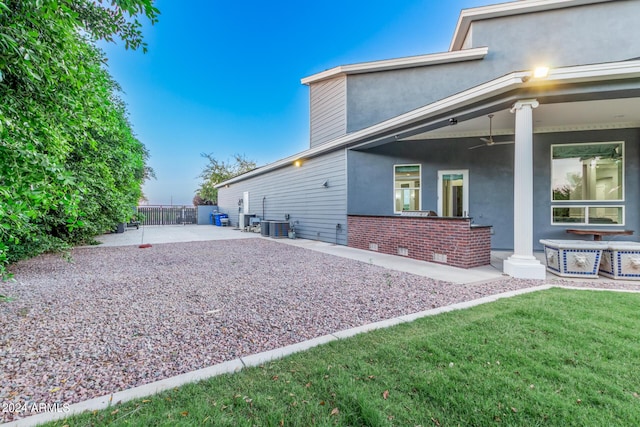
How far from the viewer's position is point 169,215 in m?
21.1

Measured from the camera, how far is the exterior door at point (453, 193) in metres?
8.03

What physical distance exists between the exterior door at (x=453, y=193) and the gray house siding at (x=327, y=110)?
3.62m

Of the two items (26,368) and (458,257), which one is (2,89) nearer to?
(26,368)

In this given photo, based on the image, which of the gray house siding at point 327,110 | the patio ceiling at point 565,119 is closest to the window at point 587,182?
the patio ceiling at point 565,119

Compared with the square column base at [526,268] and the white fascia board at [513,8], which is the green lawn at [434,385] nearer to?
the square column base at [526,268]

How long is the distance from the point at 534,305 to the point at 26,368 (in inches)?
194

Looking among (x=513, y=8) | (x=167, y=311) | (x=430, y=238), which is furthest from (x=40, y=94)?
(x=513, y=8)

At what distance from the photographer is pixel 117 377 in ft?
6.64

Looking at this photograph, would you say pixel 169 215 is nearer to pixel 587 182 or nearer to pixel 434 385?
pixel 434 385

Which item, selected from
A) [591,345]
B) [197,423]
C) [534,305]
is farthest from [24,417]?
[534,305]

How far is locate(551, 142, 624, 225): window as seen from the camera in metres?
6.97

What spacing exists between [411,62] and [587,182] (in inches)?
235

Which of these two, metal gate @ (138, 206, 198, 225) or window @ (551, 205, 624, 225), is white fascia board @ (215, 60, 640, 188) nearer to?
window @ (551, 205, 624, 225)

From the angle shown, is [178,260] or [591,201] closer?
[178,260]
